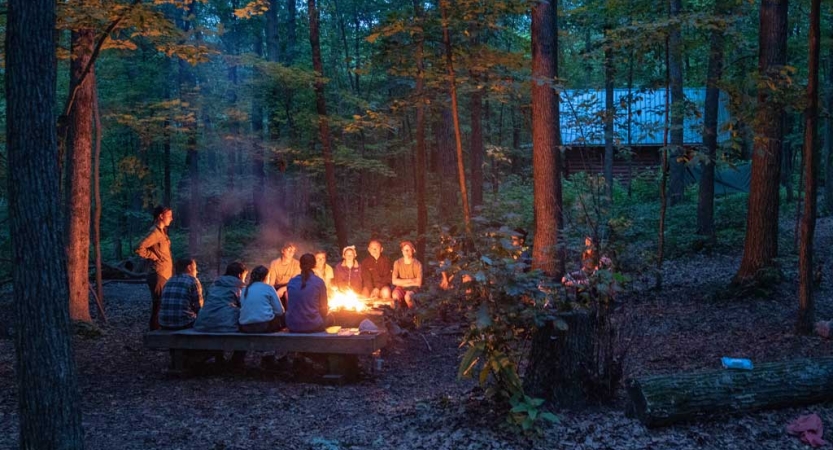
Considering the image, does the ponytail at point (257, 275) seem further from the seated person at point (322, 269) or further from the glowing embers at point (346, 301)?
the seated person at point (322, 269)

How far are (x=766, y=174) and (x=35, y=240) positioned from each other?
903cm

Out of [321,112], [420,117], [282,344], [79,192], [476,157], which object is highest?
[321,112]

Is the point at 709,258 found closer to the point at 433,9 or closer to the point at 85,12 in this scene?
the point at 433,9

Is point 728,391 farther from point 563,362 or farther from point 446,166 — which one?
point 446,166

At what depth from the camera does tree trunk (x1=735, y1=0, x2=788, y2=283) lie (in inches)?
351

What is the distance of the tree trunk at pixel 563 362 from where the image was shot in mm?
4969

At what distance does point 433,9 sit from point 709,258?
819 cm

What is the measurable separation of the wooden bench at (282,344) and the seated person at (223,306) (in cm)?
15

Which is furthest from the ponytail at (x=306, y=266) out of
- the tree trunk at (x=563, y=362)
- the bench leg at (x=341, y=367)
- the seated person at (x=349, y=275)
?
the tree trunk at (x=563, y=362)

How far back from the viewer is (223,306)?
7.23 meters

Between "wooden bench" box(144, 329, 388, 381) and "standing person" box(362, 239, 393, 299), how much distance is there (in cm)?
304

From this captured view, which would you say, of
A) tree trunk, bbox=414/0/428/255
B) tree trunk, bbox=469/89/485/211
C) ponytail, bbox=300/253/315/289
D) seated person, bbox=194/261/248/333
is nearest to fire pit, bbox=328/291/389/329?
ponytail, bbox=300/253/315/289

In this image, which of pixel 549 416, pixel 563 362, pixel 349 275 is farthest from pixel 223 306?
pixel 549 416

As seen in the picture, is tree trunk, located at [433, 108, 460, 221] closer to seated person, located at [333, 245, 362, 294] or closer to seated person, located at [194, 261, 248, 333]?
seated person, located at [333, 245, 362, 294]
